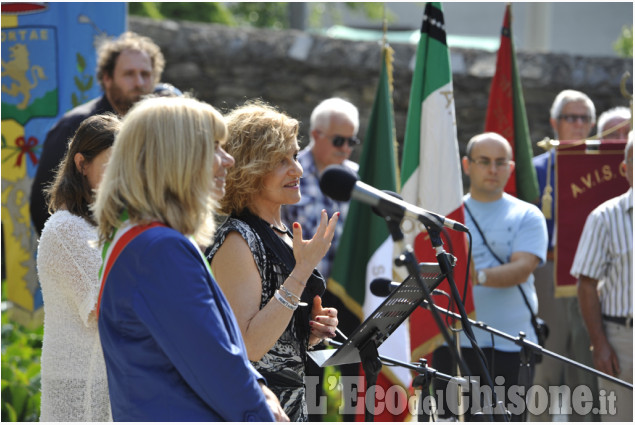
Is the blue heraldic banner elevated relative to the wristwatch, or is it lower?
elevated

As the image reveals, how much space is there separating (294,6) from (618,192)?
9.59m

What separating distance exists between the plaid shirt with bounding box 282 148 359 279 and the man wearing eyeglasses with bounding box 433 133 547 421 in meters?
0.83

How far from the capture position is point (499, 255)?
202 inches

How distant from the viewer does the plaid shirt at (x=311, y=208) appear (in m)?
5.34

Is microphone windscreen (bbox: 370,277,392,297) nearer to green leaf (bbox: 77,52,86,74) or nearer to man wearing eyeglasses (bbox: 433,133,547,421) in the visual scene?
man wearing eyeglasses (bbox: 433,133,547,421)

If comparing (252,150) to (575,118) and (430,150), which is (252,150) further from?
(575,118)

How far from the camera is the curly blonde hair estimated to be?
3.04 m

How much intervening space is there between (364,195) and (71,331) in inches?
46.4

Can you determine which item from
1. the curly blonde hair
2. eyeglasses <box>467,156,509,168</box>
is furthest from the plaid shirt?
the curly blonde hair

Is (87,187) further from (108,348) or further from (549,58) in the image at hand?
(549,58)

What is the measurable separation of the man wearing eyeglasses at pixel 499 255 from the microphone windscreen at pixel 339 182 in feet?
8.68

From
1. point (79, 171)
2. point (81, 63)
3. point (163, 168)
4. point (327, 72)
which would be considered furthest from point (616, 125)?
point (163, 168)

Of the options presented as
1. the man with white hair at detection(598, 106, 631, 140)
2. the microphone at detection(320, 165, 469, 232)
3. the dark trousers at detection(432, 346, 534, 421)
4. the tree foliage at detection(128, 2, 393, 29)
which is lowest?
the dark trousers at detection(432, 346, 534, 421)

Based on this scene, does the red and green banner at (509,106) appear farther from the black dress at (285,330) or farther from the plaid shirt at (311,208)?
the black dress at (285,330)
